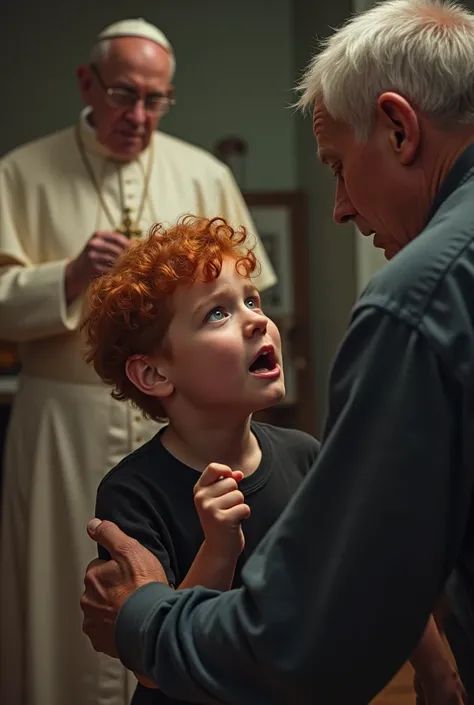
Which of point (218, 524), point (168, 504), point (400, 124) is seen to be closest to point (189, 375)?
point (168, 504)

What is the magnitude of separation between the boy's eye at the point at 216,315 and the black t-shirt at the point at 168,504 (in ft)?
0.63

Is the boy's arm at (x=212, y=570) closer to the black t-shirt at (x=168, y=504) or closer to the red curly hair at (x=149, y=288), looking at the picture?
the black t-shirt at (x=168, y=504)

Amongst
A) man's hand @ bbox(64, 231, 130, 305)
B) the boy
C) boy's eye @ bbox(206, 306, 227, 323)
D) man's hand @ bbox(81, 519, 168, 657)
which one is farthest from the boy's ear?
man's hand @ bbox(64, 231, 130, 305)

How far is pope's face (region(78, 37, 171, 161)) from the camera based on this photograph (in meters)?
2.65

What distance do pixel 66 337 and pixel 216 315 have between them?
1.18 metres

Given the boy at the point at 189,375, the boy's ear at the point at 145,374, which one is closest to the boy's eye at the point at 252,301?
the boy at the point at 189,375

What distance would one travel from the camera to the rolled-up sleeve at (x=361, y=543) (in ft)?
3.02

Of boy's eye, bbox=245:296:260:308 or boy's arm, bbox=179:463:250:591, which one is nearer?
boy's arm, bbox=179:463:250:591

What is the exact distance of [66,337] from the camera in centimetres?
262

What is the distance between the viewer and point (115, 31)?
2.72m

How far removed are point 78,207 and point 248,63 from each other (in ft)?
8.04

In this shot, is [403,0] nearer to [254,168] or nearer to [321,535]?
[321,535]

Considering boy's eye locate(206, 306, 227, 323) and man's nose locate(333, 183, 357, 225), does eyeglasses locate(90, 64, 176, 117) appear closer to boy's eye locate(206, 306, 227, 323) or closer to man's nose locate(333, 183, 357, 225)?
boy's eye locate(206, 306, 227, 323)

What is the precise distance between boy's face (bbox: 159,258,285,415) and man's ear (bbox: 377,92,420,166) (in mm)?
428
